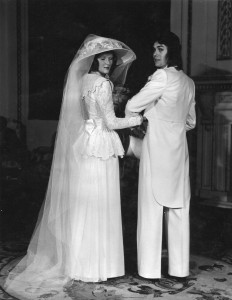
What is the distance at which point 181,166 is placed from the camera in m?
2.96

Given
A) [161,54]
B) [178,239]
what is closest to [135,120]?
[161,54]

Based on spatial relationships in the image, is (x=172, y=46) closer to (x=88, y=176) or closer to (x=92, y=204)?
(x=88, y=176)

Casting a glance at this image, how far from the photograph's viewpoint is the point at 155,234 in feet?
9.55

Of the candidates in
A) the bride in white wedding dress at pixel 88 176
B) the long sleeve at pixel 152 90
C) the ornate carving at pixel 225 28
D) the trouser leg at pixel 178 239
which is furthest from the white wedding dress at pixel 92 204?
the ornate carving at pixel 225 28

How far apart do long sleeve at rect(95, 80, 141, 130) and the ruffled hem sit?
0.07 m

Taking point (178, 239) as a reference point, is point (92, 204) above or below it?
above

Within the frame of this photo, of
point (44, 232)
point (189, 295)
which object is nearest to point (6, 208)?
point (44, 232)

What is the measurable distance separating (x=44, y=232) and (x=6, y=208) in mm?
1620

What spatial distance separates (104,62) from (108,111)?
11.2 inches

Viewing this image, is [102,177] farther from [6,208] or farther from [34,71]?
[34,71]

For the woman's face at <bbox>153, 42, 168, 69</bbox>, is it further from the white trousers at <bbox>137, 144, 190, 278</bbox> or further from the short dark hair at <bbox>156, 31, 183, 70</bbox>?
the white trousers at <bbox>137, 144, 190, 278</bbox>

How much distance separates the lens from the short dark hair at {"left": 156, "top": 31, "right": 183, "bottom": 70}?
2.86 metres

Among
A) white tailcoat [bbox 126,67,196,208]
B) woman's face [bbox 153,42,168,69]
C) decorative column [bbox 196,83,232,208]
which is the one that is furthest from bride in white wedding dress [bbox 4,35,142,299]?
decorative column [bbox 196,83,232,208]

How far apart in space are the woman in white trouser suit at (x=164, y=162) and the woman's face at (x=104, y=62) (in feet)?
0.80
